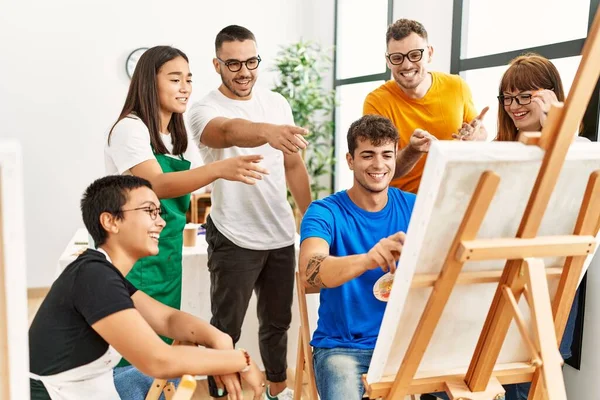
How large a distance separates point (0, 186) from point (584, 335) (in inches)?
71.0

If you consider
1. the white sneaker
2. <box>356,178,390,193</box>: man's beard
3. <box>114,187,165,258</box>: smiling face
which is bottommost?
the white sneaker

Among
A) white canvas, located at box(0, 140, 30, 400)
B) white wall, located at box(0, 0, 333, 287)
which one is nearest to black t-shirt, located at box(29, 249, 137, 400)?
white canvas, located at box(0, 140, 30, 400)

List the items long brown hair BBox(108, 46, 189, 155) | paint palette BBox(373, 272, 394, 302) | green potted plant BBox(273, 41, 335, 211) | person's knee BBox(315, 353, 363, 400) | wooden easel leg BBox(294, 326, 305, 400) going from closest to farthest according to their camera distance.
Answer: person's knee BBox(315, 353, 363, 400) < paint palette BBox(373, 272, 394, 302) < long brown hair BBox(108, 46, 189, 155) < wooden easel leg BBox(294, 326, 305, 400) < green potted plant BBox(273, 41, 335, 211)

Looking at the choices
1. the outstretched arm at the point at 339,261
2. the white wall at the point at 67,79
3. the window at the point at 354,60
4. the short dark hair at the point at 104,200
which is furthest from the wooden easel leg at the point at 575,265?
the white wall at the point at 67,79

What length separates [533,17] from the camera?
276cm

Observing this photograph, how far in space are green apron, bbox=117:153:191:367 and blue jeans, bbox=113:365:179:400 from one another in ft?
1.05

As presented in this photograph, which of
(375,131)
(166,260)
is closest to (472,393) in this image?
(375,131)

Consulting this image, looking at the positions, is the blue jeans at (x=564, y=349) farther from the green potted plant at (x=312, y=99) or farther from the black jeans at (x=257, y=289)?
the green potted plant at (x=312, y=99)

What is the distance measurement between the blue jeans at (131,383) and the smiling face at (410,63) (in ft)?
4.51

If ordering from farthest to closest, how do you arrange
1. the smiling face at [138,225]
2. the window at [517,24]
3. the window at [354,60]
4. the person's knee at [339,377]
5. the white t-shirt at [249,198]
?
the window at [354,60]
the window at [517,24]
the white t-shirt at [249,198]
the person's knee at [339,377]
the smiling face at [138,225]

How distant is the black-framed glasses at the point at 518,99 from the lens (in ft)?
5.98

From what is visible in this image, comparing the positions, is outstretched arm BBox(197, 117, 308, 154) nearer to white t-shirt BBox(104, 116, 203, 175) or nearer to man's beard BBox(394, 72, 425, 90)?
white t-shirt BBox(104, 116, 203, 175)

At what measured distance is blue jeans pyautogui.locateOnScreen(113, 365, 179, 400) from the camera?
152 cm

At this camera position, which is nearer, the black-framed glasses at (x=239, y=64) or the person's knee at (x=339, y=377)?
the person's knee at (x=339, y=377)
